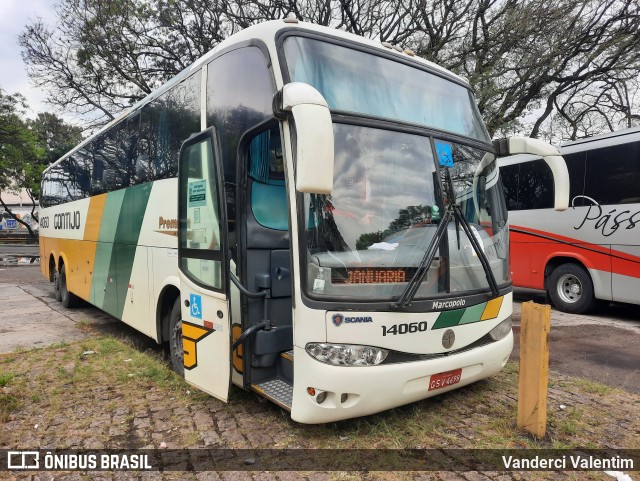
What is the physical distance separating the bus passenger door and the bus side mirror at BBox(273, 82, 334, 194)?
1210 mm

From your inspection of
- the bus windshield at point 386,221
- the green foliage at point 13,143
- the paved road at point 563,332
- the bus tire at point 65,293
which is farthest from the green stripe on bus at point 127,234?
the green foliage at point 13,143

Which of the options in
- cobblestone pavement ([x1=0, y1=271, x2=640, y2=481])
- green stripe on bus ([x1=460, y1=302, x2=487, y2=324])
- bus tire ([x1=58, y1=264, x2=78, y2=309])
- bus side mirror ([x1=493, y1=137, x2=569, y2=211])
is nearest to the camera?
cobblestone pavement ([x1=0, y1=271, x2=640, y2=481])

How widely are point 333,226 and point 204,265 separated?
1.36 m

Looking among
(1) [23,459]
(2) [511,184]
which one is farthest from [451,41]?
(1) [23,459]

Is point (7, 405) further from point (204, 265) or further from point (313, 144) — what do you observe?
point (313, 144)

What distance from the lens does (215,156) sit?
3855 mm

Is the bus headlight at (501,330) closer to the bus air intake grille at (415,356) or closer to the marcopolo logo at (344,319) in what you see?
the bus air intake grille at (415,356)

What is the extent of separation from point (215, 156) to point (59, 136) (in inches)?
1366

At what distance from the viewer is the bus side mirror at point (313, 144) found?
271 cm

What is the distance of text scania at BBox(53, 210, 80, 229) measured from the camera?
876cm

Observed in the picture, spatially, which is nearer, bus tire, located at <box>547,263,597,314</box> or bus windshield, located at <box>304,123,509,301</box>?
bus windshield, located at <box>304,123,509,301</box>

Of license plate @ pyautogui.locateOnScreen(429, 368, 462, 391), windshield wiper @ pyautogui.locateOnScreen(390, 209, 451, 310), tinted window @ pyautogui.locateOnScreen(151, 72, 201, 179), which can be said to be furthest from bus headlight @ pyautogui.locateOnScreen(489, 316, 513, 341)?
tinted window @ pyautogui.locateOnScreen(151, 72, 201, 179)

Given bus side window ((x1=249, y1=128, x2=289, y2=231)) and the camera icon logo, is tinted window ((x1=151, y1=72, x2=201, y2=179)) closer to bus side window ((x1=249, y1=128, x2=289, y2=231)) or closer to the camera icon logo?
bus side window ((x1=249, y1=128, x2=289, y2=231))

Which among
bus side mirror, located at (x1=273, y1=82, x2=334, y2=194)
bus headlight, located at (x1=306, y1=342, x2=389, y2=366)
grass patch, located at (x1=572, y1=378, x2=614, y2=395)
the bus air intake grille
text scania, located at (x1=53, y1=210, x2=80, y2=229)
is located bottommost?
grass patch, located at (x1=572, y1=378, x2=614, y2=395)
